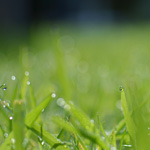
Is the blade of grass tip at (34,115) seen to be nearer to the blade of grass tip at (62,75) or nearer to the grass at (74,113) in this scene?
the grass at (74,113)

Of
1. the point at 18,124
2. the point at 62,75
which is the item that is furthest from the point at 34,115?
the point at 62,75

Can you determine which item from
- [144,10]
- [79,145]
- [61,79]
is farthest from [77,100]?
[144,10]

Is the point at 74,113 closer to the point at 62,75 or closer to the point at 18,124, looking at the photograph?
the point at 18,124

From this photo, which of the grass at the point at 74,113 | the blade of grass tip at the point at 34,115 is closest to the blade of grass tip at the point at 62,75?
the grass at the point at 74,113

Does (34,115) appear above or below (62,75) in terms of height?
below

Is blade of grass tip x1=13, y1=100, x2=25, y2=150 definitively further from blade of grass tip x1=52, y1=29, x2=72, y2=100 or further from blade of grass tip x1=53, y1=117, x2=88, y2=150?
blade of grass tip x1=52, y1=29, x2=72, y2=100

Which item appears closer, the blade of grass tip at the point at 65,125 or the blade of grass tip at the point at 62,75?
the blade of grass tip at the point at 65,125

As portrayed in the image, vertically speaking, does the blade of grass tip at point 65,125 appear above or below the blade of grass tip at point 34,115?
below

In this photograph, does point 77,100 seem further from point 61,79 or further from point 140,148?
point 140,148

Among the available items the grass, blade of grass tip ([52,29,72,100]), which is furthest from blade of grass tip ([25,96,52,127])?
blade of grass tip ([52,29,72,100])

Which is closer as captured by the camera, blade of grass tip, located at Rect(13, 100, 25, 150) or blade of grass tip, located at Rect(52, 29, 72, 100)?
blade of grass tip, located at Rect(13, 100, 25, 150)
